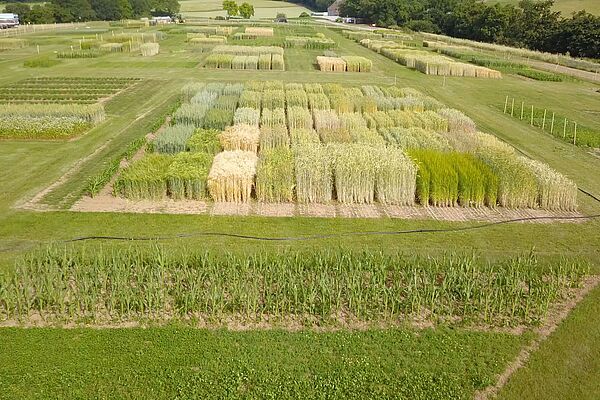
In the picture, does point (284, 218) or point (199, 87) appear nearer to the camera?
point (284, 218)

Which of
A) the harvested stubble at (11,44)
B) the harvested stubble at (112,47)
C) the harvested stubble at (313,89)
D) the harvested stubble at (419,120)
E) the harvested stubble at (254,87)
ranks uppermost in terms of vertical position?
the harvested stubble at (11,44)

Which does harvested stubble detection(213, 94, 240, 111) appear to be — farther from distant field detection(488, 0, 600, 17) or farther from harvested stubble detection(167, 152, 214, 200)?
distant field detection(488, 0, 600, 17)

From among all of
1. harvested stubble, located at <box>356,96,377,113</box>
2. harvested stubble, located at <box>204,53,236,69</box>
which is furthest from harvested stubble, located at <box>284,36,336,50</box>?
harvested stubble, located at <box>356,96,377,113</box>

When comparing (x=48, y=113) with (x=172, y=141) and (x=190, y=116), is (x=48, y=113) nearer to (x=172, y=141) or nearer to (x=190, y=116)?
(x=190, y=116)

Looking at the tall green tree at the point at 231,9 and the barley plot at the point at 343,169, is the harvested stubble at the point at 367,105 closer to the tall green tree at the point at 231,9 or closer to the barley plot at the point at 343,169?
the barley plot at the point at 343,169

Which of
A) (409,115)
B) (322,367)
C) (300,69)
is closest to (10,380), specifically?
(322,367)

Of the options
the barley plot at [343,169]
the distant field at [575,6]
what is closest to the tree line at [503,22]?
the distant field at [575,6]

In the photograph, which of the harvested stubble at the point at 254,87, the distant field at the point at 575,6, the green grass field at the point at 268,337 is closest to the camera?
the green grass field at the point at 268,337

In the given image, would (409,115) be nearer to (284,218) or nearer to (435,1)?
(284,218)
